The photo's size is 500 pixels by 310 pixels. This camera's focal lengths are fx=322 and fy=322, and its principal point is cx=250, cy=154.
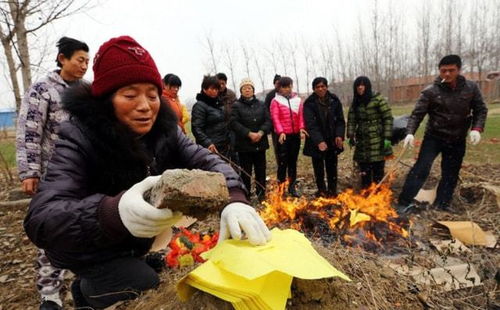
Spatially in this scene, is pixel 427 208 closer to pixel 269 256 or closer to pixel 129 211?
pixel 269 256

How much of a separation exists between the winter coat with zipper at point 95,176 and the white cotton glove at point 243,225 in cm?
14

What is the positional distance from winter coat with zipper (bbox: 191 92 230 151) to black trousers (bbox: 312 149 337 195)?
1518mm

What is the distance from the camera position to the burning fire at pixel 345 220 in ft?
11.6

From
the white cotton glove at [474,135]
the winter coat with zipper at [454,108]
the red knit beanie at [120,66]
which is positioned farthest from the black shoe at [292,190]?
the red knit beanie at [120,66]

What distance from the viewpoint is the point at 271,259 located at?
43.3 inches

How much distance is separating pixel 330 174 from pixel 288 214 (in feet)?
5.49

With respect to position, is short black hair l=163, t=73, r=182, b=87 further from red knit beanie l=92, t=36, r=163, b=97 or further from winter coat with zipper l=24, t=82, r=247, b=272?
red knit beanie l=92, t=36, r=163, b=97

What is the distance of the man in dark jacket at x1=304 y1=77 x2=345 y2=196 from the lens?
16.6 feet

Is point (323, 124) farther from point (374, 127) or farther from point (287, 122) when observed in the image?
point (374, 127)

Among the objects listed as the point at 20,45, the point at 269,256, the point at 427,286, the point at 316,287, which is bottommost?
the point at 427,286

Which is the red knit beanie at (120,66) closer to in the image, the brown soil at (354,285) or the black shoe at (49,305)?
the brown soil at (354,285)

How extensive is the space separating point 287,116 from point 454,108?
233 centimetres

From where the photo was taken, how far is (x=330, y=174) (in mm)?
5281

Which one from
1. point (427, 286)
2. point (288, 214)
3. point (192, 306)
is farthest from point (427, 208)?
point (192, 306)
